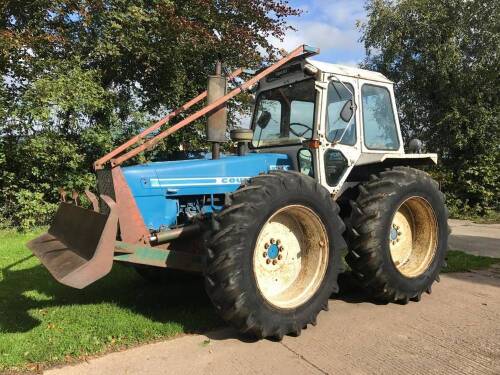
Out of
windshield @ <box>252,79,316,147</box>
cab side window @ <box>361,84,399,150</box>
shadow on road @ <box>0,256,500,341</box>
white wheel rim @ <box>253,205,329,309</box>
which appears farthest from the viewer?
cab side window @ <box>361,84,399,150</box>

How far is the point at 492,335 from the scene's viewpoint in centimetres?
397

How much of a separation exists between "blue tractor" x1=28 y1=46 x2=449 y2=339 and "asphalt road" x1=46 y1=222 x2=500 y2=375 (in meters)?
0.19

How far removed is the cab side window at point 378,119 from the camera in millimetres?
5246

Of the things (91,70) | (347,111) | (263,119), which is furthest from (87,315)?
(91,70)

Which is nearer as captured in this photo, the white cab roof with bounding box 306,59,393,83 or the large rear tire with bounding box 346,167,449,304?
the large rear tire with bounding box 346,167,449,304

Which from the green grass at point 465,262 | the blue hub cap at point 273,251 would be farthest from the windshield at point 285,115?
the green grass at point 465,262

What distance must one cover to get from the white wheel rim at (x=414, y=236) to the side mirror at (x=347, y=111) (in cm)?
110

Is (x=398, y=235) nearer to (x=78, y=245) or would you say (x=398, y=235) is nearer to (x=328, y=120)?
(x=328, y=120)

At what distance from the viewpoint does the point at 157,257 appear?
153 inches

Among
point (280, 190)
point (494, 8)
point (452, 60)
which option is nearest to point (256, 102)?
point (280, 190)

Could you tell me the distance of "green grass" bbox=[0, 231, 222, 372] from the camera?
367 cm

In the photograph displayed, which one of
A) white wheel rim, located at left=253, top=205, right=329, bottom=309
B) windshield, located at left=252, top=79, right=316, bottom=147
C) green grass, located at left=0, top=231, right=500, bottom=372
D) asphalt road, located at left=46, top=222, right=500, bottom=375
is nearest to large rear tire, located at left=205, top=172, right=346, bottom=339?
white wheel rim, located at left=253, top=205, right=329, bottom=309

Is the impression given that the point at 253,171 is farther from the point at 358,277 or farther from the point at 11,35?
the point at 11,35

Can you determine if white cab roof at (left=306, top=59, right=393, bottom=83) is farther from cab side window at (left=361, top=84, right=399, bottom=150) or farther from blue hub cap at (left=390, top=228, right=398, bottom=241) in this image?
blue hub cap at (left=390, top=228, right=398, bottom=241)
